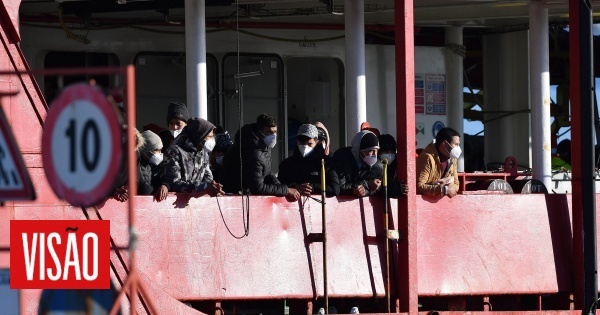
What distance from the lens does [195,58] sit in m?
13.9

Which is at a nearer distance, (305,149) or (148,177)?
(148,177)

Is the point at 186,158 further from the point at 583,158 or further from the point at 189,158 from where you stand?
the point at 583,158

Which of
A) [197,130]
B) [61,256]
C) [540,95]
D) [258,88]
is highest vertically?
[258,88]

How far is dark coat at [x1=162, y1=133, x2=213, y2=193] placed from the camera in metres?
11.0

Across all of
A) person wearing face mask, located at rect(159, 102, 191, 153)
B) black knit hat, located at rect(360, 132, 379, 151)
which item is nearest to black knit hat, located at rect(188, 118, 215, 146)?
person wearing face mask, located at rect(159, 102, 191, 153)

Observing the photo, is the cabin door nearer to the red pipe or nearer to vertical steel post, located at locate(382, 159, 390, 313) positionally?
the red pipe

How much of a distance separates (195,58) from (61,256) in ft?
20.1

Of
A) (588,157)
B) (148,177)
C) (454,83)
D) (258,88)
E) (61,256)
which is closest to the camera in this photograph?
(61,256)

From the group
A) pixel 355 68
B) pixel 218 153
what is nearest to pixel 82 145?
pixel 218 153

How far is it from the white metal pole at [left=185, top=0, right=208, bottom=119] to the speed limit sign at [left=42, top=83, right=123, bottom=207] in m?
7.40

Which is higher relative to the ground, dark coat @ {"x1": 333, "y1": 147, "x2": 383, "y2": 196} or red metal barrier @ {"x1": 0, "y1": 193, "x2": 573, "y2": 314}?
dark coat @ {"x1": 333, "y1": 147, "x2": 383, "y2": 196}

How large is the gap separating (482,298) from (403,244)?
111cm

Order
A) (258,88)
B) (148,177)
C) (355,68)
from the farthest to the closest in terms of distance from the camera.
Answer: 1. (258,88)
2. (355,68)
3. (148,177)

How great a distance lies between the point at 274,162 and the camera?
16.6 meters
